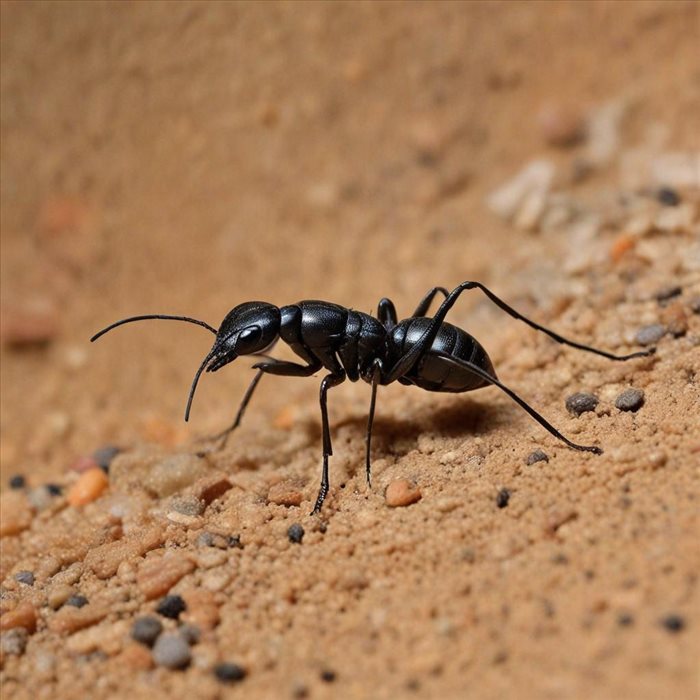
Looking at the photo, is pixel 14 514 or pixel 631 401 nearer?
pixel 631 401

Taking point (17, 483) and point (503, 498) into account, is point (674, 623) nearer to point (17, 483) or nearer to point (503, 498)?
point (503, 498)

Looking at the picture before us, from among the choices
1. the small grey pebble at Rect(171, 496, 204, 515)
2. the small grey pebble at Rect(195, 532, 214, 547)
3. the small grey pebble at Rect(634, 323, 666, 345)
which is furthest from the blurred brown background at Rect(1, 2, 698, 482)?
the small grey pebble at Rect(195, 532, 214, 547)

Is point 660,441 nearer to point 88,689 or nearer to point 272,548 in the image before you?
point 272,548

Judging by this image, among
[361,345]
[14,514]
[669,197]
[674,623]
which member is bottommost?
[14,514]

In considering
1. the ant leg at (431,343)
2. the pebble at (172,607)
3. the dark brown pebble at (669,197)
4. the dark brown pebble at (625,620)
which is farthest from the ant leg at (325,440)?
the dark brown pebble at (669,197)

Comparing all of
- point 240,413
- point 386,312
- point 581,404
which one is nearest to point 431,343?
point 386,312

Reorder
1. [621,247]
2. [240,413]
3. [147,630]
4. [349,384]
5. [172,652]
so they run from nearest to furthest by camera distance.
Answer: [172,652], [147,630], [240,413], [621,247], [349,384]

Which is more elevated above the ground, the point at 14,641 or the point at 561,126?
the point at 561,126
